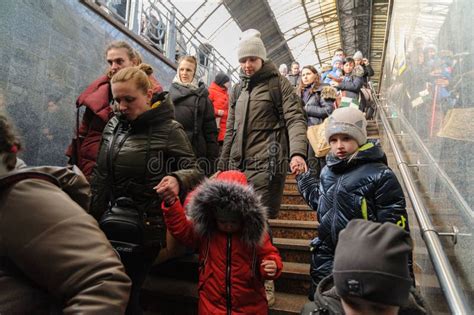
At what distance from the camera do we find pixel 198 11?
8773 mm

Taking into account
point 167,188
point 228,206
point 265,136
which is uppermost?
point 265,136

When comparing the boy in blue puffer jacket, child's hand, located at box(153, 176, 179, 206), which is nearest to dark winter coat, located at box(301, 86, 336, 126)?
the boy in blue puffer jacket

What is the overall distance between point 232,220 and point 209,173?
54.8 inches

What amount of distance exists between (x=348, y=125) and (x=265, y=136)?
699 millimetres

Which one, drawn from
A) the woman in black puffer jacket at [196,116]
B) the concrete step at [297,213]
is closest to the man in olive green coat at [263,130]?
the woman in black puffer jacket at [196,116]

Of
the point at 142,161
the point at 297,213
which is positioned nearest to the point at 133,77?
the point at 142,161

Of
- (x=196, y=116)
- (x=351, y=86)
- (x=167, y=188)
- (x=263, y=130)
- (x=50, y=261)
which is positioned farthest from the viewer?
(x=351, y=86)

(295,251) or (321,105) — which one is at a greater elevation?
(321,105)

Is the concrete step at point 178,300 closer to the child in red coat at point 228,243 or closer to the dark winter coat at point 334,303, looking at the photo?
the child in red coat at point 228,243

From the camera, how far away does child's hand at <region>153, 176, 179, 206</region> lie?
175 cm

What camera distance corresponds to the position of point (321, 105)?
15.3ft

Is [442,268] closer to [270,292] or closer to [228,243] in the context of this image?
[228,243]

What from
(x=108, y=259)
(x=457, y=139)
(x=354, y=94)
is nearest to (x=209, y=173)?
(x=457, y=139)

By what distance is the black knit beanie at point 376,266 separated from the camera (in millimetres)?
1149
